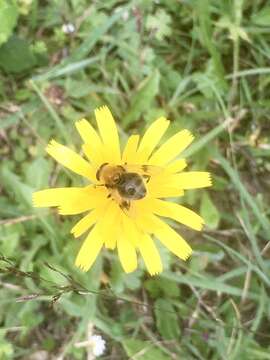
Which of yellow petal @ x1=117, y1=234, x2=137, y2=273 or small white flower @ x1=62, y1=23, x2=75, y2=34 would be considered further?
small white flower @ x1=62, y1=23, x2=75, y2=34

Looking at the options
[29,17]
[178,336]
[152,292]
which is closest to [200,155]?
[152,292]

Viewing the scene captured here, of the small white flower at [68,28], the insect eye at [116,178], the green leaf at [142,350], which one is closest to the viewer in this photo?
the insect eye at [116,178]

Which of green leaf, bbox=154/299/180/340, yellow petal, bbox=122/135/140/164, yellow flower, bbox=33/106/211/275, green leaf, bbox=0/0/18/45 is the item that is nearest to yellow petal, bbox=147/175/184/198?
yellow flower, bbox=33/106/211/275

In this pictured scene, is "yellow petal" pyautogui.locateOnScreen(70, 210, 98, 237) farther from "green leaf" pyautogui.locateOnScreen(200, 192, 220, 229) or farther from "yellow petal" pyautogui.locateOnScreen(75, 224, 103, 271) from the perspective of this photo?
"green leaf" pyautogui.locateOnScreen(200, 192, 220, 229)

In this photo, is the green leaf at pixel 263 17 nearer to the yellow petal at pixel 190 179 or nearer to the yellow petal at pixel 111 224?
the yellow petal at pixel 190 179

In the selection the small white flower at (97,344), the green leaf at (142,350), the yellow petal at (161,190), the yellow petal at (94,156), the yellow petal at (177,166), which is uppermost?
the yellow petal at (94,156)

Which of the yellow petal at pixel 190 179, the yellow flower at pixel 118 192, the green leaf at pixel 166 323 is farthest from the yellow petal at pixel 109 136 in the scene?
the green leaf at pixel 166 323

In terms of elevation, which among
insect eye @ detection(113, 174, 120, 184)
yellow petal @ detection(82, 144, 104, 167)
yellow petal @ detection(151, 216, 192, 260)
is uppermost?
yellow petal @ detection(82, 144, 104, 167)
